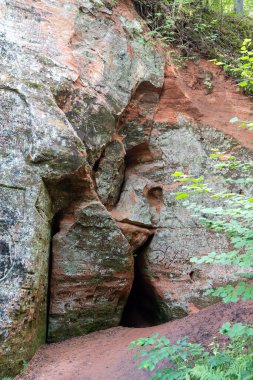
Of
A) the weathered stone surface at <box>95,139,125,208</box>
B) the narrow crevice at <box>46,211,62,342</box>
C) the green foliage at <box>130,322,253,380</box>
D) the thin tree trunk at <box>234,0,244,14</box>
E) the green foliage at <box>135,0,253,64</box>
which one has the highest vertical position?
the thin tree trunk at <box>234,0,244,14</box>

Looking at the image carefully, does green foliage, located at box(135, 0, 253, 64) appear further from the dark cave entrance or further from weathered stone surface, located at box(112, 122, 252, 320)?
Result: the dark cave entrance

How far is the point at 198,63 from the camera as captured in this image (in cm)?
856

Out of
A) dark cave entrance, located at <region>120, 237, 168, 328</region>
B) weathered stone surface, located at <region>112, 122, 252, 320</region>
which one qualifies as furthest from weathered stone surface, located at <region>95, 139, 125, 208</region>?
dark cave entrance, located at <region>120, 237, 168, 328</region>

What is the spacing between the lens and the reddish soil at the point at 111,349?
4.84m

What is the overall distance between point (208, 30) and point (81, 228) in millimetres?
5637

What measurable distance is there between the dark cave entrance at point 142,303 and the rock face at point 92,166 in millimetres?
47

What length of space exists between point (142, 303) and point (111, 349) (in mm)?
2218

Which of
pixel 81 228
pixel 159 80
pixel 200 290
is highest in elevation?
pixel 159 80

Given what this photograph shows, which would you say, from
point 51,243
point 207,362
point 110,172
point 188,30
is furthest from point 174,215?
point 188,30

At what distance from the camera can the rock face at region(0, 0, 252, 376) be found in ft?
17.4

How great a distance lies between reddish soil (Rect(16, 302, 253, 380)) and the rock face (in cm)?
25

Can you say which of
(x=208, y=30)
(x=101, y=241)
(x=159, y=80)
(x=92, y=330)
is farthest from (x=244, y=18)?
(x=92, y=330)

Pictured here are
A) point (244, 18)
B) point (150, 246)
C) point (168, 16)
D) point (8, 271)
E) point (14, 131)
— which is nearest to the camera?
point (8, 271)

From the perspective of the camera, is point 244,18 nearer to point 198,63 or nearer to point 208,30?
point 208,30
